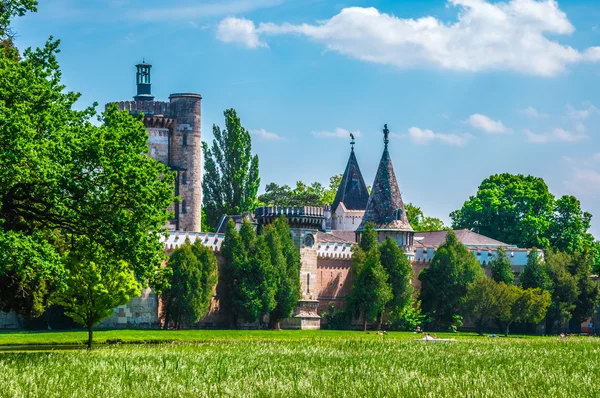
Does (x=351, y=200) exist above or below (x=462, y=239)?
above

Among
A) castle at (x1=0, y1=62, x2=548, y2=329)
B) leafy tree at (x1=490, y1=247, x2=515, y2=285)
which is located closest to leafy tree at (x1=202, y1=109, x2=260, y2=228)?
castle at (x1=0, y1=62, x2=548, y2=329)

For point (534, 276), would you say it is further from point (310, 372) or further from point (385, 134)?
point (310, 372)

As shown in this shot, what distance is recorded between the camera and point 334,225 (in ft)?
401

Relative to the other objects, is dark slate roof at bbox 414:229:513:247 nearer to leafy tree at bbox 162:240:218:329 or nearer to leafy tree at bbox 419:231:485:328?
leafy tree at bbox 419:231:485:328

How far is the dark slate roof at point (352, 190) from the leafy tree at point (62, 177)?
77.9 metres

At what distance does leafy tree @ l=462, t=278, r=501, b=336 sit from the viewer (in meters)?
88.6

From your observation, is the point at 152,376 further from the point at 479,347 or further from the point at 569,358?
the point at 479,347

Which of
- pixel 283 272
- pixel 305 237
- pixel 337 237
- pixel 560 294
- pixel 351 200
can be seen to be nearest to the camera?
pixel 283 272

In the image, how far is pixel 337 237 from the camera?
10019 cm

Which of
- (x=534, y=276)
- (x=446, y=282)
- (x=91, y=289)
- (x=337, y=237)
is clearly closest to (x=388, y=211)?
(x=337, y=237)

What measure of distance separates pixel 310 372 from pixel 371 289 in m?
49.8

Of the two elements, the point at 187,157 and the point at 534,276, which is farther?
the point at 534,276

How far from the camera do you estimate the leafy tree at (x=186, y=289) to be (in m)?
76.7

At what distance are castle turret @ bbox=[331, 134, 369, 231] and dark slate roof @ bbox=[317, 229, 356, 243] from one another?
10780mm
